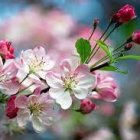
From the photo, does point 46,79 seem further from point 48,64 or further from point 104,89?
point 104,89

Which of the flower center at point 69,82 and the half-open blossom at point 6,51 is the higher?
the half-open blossom at point 6,51

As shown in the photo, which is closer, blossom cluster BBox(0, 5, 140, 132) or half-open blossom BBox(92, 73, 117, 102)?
blossom cluster BBox(0, 5, 140, 132)

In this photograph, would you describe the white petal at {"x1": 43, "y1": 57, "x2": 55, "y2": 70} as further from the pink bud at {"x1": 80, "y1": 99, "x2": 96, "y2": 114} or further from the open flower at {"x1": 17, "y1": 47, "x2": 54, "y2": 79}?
the pink bud at {"x1": 80, "y1": 99, "x2": 96, "y2": 114}

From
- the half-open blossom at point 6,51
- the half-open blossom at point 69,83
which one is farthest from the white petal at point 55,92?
the half-open blossom at point 6,51

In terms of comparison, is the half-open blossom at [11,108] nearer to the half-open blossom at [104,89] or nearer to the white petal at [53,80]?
the white petal at [53,80]

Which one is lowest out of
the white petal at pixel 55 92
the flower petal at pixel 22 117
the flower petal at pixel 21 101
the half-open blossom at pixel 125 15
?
the flower petal at pixel 22 117

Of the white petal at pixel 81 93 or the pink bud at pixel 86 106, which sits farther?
the pink bud at pixel 86 106

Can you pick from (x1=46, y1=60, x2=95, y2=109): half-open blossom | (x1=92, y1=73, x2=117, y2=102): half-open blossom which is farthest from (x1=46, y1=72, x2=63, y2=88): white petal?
(x1=92, y1=73, x2=117, y2=102): half-open blossom

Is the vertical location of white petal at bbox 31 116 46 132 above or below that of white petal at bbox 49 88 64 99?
below
